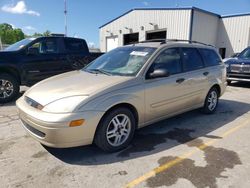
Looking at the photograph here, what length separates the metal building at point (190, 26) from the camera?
1828 cm

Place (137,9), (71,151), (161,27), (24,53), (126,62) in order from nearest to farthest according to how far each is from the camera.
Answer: (71,151)
(126,62)
(24,53)
(161,27)
(137,9)

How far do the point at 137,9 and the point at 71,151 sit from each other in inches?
808

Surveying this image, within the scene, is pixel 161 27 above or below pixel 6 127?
above

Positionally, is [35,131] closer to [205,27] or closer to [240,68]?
[240,68]

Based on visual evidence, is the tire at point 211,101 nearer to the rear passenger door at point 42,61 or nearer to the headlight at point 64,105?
the headlight at point 64,105

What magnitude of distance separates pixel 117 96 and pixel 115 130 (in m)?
0.53

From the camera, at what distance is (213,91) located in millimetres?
5668

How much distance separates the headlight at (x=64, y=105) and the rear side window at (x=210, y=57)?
3.37 metres

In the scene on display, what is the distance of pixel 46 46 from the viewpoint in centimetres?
740

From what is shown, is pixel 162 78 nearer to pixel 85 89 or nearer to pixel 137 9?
pixel 85 89

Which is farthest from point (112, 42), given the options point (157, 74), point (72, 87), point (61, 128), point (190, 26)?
point (61, 128)

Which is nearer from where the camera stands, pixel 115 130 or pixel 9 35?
pixel 115 130

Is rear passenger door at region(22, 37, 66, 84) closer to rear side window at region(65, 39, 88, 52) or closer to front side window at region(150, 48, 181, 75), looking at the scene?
rear side window at region(65, 39, 88, 52)

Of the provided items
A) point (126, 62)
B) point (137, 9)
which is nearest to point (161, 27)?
point (137, 9)
